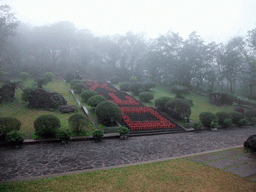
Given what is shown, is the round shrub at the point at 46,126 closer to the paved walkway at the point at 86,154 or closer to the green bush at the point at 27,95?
the paved walkway at the point at 86,154

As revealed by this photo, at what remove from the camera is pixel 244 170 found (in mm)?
5902

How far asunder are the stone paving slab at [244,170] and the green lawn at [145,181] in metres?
0.37

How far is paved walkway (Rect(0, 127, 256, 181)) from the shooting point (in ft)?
18.6

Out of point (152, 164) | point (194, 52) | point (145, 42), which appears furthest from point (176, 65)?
point (152, 164)

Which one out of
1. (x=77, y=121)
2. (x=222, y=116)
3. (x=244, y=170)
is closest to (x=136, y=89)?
(x=222, y=116)

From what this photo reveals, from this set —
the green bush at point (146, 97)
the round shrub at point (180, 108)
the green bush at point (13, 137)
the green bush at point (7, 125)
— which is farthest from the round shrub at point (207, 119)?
the green bush at point (7, 125)

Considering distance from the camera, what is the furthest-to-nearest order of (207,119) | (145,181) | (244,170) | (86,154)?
(207,119) → (86,154) → (244,170) → (145,181)

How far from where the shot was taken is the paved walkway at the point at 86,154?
568 centimetres

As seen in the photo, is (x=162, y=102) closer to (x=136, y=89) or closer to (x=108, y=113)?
(x=136, y=89)

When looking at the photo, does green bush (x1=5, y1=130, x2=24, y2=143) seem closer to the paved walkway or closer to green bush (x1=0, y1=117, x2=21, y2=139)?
the paved walkway

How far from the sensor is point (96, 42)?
136ft

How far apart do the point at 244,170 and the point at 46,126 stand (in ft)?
27.8

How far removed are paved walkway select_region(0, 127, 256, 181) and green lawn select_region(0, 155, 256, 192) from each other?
0.68m

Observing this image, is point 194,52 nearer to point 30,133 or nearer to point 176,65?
point 176,65
